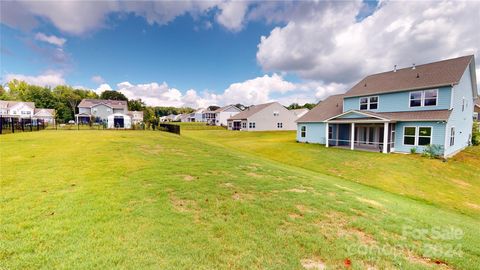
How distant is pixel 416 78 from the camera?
19844mm

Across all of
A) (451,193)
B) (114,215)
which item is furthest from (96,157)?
(451,193)

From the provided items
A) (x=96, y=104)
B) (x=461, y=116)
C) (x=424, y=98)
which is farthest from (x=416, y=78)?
(x=96, y=104)

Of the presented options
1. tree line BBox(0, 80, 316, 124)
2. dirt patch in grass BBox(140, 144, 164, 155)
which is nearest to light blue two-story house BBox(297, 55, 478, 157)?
dirt patch in grass BBox(140, 144, 164, 155)

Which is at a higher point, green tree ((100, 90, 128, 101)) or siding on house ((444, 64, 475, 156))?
green tree ((100, 90, 128, 101))

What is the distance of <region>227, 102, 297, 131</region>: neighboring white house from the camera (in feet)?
152

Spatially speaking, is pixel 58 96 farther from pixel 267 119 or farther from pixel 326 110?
pixel 326 110

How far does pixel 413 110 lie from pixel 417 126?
2029 millimetres

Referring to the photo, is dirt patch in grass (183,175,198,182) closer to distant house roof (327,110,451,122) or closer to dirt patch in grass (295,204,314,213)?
dirt patch in grass (295,204,314,213)

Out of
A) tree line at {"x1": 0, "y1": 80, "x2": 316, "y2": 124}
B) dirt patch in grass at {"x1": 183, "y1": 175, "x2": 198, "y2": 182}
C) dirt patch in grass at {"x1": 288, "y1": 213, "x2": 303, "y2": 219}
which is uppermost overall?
tree line at {"x1": 0, "y1": 80, "x2": 316, "y2": 124}

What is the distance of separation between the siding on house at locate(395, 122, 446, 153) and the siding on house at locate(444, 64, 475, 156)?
1.15 feet

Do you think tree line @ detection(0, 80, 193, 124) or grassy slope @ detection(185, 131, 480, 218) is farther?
tree line @ detection(0, 80, 193, 124)

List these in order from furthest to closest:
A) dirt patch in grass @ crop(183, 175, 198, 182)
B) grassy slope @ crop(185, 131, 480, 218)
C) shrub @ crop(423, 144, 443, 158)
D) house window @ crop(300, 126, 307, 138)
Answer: house window @ crop(300, 126, 307, 138) → shrub @ crop(423, 144, 443, 158) → grassy slope @ crop(185, 131, 480, 218) → dirt patch in grass @ crop(183, 175, 198, 182)

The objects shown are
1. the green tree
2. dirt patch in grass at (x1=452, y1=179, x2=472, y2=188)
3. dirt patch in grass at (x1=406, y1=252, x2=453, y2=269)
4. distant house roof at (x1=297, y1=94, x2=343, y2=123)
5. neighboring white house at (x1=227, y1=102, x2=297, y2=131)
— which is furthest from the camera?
the green tree

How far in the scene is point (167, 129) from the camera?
3306 cm
